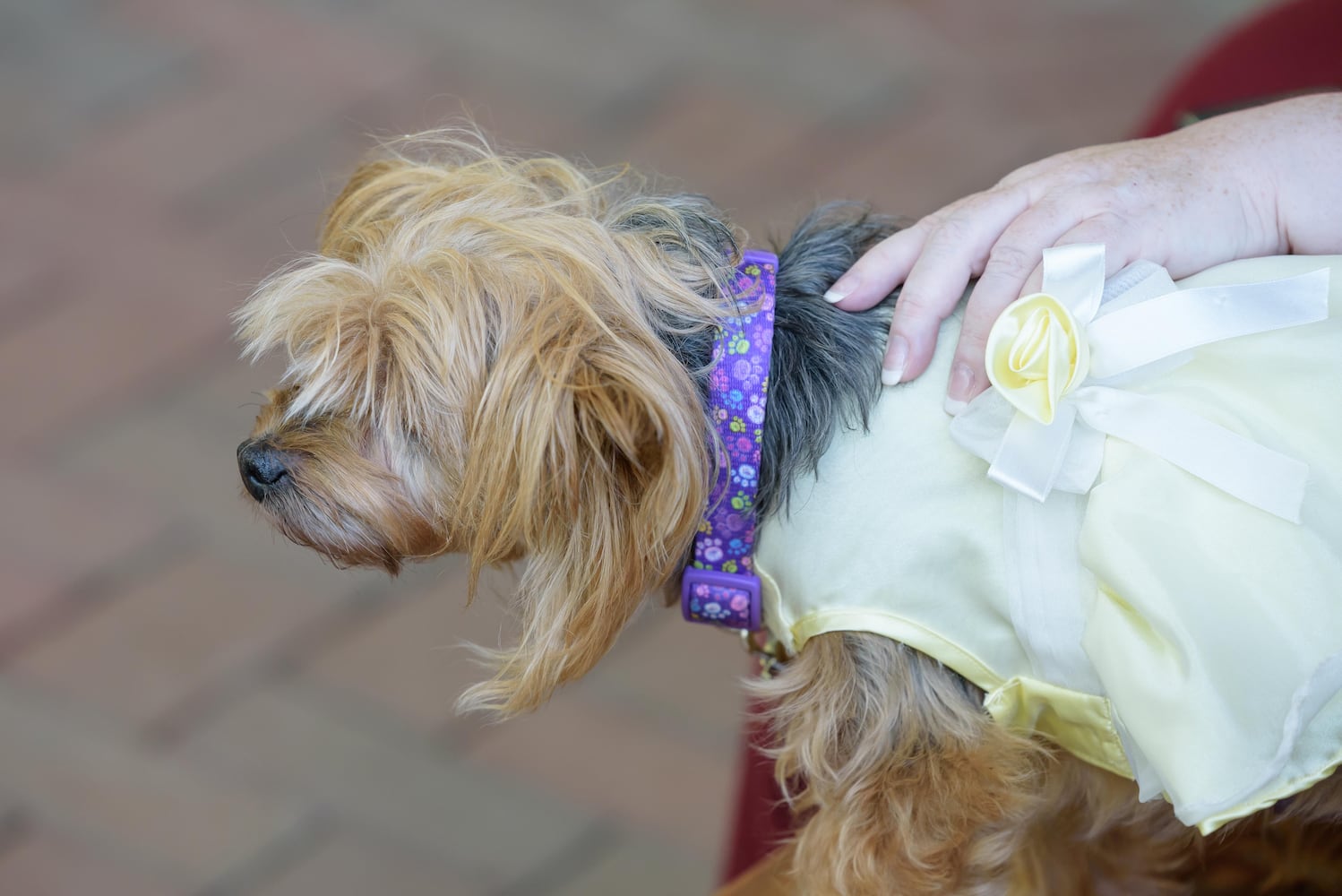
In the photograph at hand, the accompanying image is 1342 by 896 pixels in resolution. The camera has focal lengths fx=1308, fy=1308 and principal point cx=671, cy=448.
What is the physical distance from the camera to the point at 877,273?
130cm

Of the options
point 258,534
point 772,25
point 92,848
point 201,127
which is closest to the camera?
point 92,848

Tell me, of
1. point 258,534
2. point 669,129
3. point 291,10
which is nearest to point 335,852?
point 258,534

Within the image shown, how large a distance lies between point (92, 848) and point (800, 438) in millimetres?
1695

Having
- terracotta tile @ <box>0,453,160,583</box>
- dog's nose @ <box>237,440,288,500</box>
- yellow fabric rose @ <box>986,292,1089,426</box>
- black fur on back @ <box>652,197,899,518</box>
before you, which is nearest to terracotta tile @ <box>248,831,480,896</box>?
terracotta tile @ <box>0,453,160,583</box>

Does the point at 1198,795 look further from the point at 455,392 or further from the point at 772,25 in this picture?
the point at 772,25

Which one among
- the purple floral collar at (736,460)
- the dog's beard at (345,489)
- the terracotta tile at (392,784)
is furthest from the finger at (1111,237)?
the terracotta tile at (392,784)

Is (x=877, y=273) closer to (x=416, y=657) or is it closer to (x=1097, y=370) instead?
(x=1097, y=370)

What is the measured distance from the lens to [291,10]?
13.4 feet

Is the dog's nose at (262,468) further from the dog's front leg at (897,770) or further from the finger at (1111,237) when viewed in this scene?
the finger at (1111,237)

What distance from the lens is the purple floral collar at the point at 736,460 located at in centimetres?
122

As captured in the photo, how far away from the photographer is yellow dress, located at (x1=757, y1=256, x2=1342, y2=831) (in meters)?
1.07

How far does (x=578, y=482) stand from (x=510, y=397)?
99 mm

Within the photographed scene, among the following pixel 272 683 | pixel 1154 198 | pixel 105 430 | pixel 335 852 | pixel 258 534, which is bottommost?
pixel 335 852

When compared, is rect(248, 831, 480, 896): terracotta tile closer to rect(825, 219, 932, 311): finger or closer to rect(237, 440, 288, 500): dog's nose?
rect(237, 440, 288, 500): dog's nose
